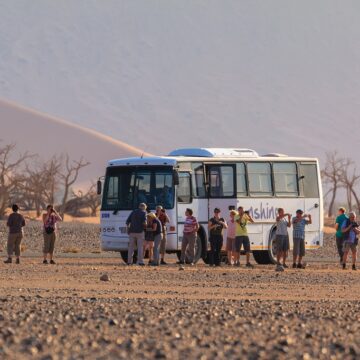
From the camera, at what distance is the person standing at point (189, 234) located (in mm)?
35281

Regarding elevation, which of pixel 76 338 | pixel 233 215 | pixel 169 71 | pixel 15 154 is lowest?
pixel 76 338

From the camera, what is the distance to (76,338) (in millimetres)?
14797

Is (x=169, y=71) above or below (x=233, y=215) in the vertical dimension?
above

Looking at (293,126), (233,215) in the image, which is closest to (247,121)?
(293,126)

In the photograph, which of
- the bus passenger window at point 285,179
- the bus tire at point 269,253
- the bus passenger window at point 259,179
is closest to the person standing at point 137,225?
the bus passenger window at point 259,179

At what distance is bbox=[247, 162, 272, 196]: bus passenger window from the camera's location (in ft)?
127

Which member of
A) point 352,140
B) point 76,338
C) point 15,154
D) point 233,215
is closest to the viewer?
point 76,338

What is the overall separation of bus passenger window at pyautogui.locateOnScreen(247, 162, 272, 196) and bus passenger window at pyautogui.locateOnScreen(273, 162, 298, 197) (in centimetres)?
30

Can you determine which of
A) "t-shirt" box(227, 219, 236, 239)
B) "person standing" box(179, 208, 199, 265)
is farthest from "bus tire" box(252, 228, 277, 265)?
"person standing" box(179, 208, 199, 265)

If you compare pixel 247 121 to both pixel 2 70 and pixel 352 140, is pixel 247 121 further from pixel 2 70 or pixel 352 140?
pixel 2 70

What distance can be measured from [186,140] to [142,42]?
23820 millimetres

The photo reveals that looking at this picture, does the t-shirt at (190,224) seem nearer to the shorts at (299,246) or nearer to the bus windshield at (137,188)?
the bus windshield at (137,188)

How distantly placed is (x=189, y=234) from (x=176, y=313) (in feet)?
54.9

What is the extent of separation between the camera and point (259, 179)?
128ft
